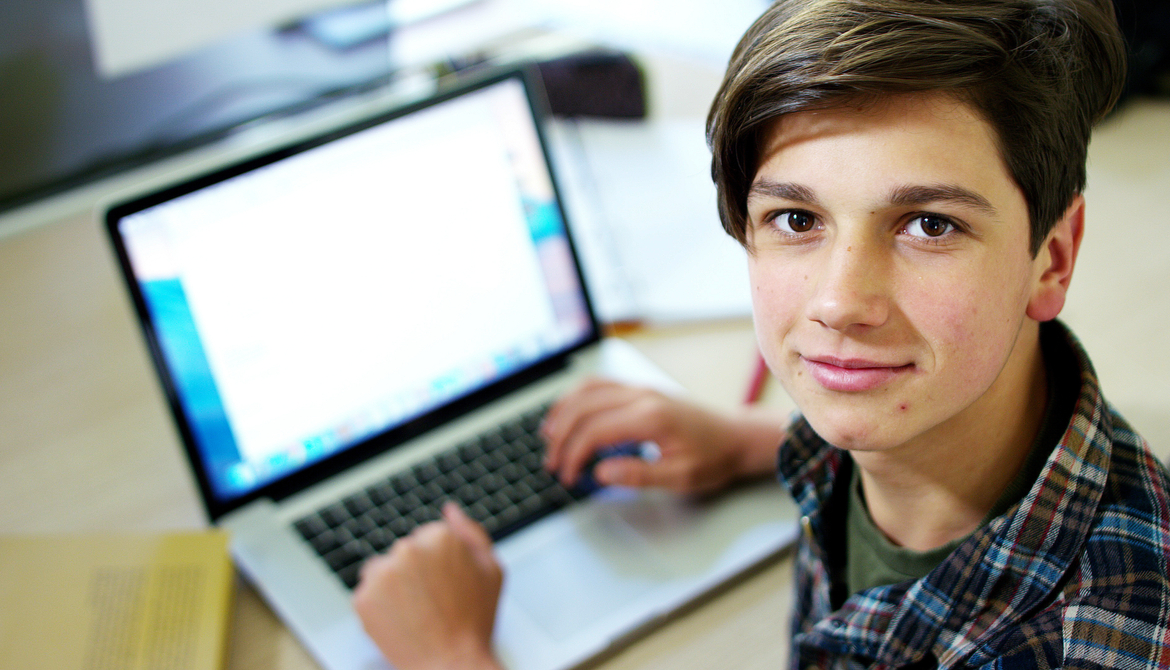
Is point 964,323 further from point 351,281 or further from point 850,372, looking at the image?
point 351,281

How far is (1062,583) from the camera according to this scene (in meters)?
0.52

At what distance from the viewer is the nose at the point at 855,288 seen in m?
0.49

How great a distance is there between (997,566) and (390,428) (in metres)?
0.54

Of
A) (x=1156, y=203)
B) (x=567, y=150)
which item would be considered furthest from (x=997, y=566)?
(x=567, y=150)

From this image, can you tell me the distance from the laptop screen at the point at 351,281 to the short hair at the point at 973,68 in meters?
0.40

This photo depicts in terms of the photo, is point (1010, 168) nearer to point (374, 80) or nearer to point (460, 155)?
point (460, 155)

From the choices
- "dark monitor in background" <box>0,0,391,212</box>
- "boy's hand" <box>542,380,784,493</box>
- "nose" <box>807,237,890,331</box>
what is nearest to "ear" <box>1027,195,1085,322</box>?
"nose" <box>807,237,890,331</box>

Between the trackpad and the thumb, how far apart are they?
33 mm

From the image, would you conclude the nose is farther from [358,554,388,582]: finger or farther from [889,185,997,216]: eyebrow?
[358,554,388,582]: finger

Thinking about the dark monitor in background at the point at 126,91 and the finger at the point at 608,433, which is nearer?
the finger at the point at 608,433

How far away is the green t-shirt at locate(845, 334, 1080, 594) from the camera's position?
572 millimetres

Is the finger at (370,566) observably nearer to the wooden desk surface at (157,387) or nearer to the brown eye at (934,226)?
the wooden desk surface at (157,387)

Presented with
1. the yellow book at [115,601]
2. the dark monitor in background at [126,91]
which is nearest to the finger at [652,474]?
the yellow book at [115,601]

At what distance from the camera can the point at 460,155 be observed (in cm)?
90
